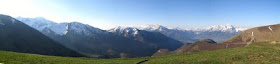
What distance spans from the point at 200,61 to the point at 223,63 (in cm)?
450

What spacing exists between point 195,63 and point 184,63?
2138 mm

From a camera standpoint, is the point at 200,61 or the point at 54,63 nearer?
the point at 54,63

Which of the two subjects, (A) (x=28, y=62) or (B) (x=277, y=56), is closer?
(A) (x=28, y=62)

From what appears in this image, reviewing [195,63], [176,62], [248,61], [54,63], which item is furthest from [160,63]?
[54,63]

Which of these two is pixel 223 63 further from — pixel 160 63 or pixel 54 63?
pixel 54 63

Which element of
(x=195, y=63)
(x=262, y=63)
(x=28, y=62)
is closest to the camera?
(x=28, y=62)

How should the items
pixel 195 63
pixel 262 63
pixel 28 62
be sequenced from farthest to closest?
pixel 195 63 < pixel 262 63 < pixel 28 62

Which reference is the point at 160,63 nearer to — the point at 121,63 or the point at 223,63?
the point at 121,63

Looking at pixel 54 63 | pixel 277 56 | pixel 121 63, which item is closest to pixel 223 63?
pixel 277 56

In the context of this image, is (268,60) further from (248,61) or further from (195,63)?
(195,63)

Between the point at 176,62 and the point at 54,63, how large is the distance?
75.2 ft

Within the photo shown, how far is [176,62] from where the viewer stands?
51438 mm

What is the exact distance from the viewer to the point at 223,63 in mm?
48750

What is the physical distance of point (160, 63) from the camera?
51.5m
